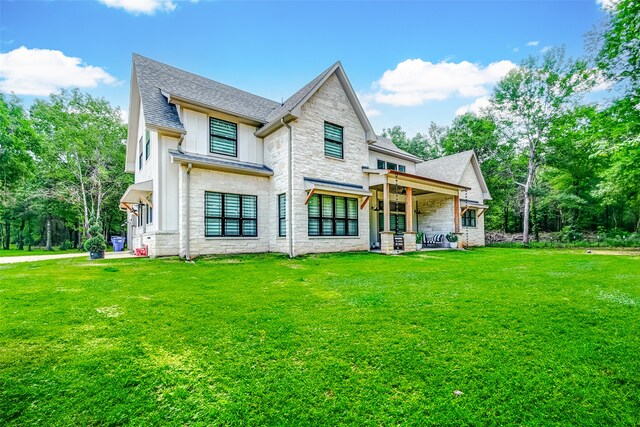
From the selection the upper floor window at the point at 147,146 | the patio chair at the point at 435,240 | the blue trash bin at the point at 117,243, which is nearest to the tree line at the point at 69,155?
the blue trash bin at the point at 117,243

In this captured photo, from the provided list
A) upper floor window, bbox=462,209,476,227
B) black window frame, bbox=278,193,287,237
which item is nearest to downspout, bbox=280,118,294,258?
black window frame, bbox=278,193,287,237

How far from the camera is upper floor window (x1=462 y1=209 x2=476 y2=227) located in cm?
2053

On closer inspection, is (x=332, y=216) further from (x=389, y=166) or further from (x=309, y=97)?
(x=389, y=166)

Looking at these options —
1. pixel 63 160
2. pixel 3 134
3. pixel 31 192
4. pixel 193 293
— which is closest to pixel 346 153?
pixel 193 293

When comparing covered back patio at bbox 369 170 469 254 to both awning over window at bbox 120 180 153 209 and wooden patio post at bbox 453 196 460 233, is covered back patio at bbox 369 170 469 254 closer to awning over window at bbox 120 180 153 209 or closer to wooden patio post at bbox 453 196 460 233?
wooden patio post at bbox 453 196 460 233

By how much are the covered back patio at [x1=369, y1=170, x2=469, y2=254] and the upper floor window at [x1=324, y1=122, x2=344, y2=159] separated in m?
2.04

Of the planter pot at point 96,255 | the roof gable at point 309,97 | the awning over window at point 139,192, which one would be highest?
the roof gable at point 309,97

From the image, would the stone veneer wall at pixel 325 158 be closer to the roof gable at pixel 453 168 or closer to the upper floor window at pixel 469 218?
the roof gable at pixel 453 168

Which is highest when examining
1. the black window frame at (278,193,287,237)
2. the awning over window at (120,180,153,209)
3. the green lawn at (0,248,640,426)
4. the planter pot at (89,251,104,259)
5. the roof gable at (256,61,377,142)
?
the roof gable at (256,61,377,142)

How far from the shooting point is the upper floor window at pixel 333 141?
42.9 feet

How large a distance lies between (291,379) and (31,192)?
35155mm

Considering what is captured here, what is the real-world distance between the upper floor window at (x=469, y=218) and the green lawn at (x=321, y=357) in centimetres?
1559

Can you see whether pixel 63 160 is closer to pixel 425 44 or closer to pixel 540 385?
pixel 425 44

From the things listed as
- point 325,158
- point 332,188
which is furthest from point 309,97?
point 332,188
